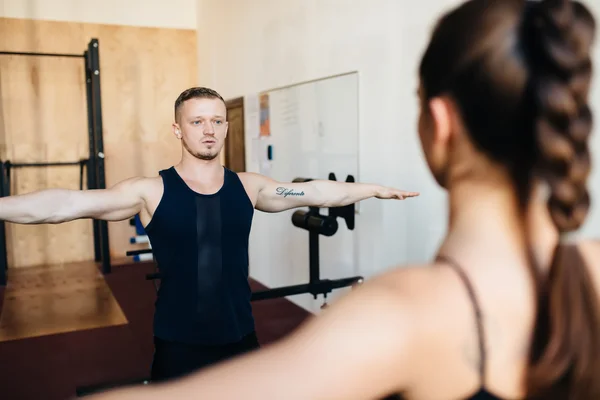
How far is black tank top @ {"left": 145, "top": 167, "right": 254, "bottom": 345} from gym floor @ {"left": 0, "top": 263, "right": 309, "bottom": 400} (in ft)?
3.77

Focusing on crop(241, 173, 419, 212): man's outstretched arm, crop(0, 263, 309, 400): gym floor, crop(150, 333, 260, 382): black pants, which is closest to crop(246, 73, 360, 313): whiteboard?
crop(0, 263, 309, 400): gym floor

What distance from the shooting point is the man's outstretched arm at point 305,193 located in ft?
6.54

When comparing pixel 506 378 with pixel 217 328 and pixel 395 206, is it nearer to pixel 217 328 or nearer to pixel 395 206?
pixel 217 328

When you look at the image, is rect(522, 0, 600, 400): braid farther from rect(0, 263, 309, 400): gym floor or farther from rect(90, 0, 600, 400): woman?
rect(0, 263, 309, 400): gym floor

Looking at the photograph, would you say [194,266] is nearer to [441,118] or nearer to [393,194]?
[393,194]

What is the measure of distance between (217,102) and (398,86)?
1097 millimetres

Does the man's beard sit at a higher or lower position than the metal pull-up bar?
lower

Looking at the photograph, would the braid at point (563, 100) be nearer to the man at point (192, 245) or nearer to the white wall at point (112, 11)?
the man at point (192, 245)

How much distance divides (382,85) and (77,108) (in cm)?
381

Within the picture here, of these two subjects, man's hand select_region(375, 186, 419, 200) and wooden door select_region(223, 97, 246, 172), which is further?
wooden door select_region(223, 97, 246, 172)

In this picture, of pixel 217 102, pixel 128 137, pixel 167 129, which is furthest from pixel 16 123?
pixel 217 102

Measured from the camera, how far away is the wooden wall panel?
5277 millimetres

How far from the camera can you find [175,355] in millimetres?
1731

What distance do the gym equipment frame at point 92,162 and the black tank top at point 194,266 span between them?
319 centimetres
